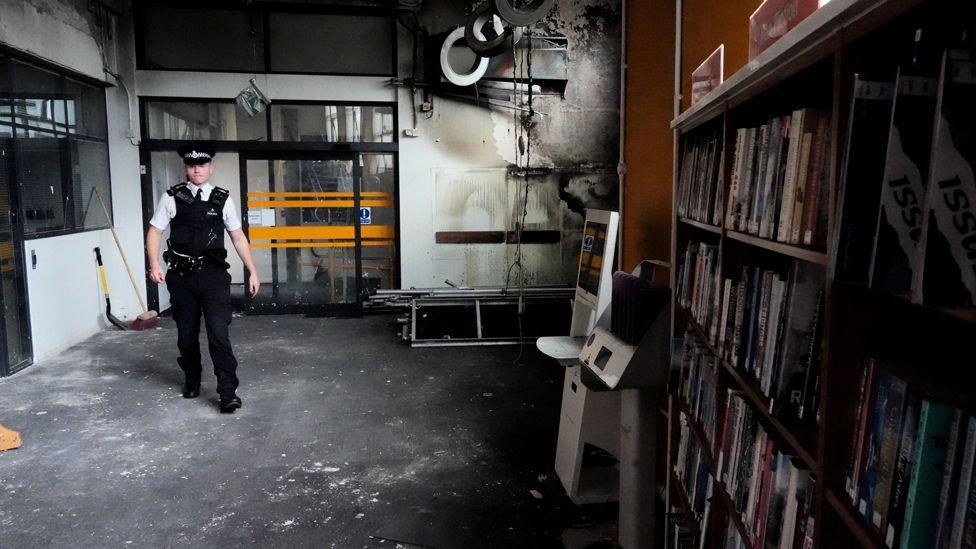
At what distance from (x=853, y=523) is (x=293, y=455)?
289cm

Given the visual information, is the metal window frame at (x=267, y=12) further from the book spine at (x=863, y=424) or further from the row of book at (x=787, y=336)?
the book spine at (x=863, y=424)

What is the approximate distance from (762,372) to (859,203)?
550 millimetres

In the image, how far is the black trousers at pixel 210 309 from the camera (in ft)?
12.5

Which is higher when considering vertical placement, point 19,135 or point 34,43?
point 34,43

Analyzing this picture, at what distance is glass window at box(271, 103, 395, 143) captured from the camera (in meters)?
6.77

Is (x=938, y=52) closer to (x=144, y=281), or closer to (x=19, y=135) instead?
(x=19, y=135)

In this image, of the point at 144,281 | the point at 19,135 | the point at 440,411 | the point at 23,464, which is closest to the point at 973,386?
the point at 440,411

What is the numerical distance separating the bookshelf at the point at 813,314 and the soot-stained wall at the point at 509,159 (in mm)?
4960

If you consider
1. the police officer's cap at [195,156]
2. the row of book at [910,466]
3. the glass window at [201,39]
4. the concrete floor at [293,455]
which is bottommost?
the concrete floor at [293,455]

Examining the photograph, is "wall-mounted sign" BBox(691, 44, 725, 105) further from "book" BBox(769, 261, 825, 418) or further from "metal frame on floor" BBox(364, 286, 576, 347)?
"metal frame on floor" BBox(364, 286, 576, 347)

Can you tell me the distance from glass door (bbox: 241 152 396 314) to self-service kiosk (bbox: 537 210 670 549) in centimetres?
459

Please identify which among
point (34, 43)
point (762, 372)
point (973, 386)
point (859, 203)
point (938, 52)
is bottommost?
point (762, 372)

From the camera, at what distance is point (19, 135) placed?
15.7 feet

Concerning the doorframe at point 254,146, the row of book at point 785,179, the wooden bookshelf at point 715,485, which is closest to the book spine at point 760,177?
the row of book at point 785,179
